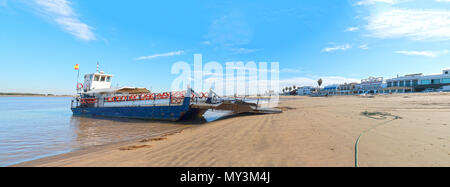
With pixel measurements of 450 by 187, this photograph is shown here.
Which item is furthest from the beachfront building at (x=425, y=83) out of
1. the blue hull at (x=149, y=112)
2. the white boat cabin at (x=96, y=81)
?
the white boat cabin at (x=96, y=81)

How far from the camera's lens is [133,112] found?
14.4m

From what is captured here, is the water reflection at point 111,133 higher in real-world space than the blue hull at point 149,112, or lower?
lower

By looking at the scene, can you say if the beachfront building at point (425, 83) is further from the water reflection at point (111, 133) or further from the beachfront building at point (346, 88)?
the water reflection at point (111, 133)

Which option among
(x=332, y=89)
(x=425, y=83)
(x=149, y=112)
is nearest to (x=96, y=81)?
(x=149, y=112)

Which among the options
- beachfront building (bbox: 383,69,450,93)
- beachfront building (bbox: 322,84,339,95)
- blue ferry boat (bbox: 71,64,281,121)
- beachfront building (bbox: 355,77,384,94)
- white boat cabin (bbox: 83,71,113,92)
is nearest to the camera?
blue ferry boat (bbox: 71,64,281,121)

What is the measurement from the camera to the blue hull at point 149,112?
12461 millimetres

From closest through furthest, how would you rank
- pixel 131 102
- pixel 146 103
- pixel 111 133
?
1. pixel 111 133
2. pixel 146 103
3. pixel 131 102

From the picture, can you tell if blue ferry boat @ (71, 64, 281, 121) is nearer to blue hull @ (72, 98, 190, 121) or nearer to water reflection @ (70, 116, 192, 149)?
blue hull @ (72, 98, 190, 121)

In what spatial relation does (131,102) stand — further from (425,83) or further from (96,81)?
(425,83)

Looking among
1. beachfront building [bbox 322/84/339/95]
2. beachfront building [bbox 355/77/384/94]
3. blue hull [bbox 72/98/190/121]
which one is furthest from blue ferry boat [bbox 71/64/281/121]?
beachfront building [bbox 322/84/339/95]

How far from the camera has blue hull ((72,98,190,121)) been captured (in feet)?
40.9

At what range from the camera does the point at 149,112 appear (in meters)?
13.7
